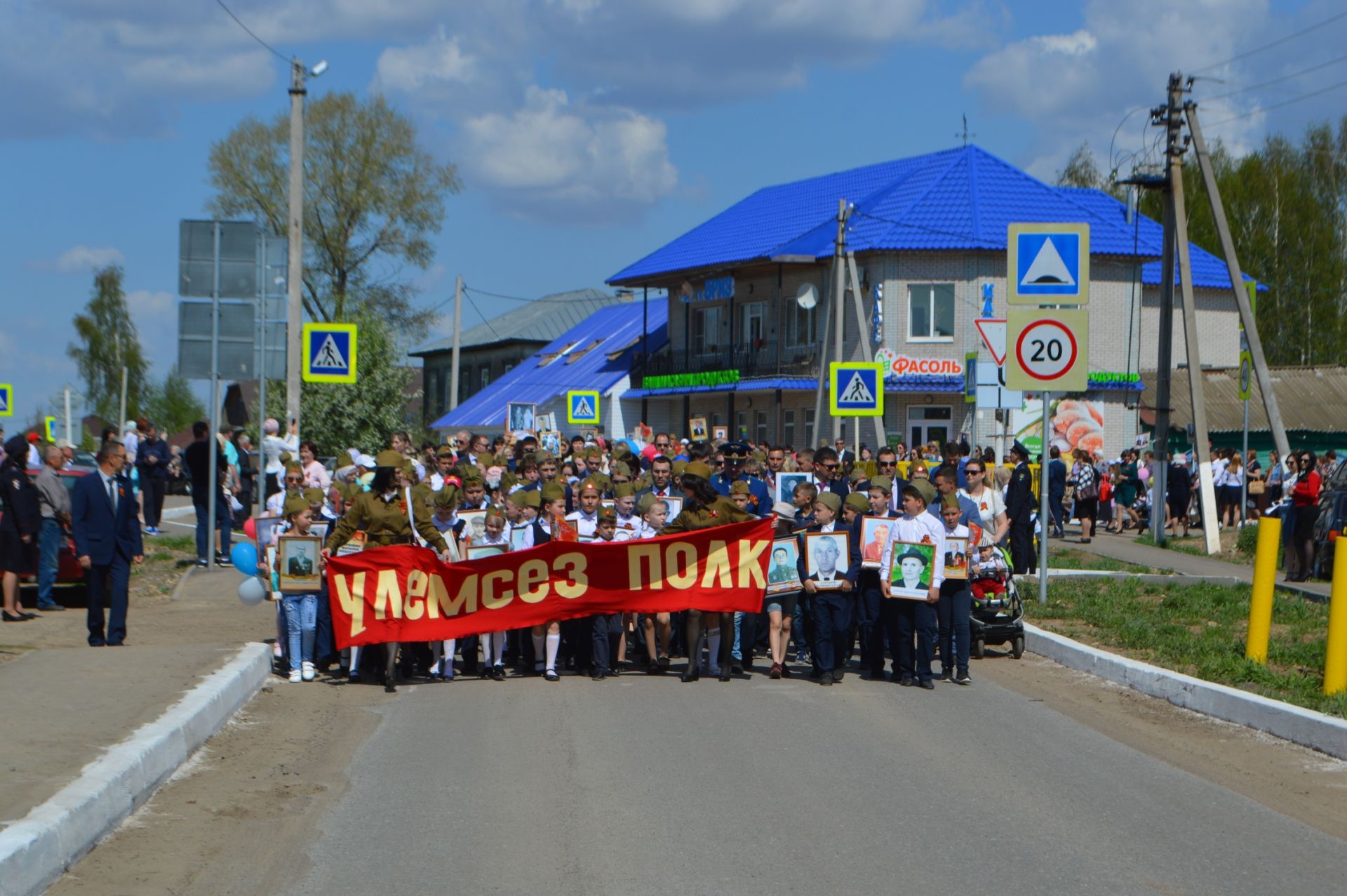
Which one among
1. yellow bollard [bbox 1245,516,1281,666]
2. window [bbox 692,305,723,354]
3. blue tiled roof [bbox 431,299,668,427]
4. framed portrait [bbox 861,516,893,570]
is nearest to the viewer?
yellow bollard [bbox 1245,516,1281,666]

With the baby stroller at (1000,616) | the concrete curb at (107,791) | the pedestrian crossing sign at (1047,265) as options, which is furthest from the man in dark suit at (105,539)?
the pedestrian crossing sign at (1047,265)

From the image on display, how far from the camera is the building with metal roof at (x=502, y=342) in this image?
93000 mm

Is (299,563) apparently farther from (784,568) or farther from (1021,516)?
(1021,516)

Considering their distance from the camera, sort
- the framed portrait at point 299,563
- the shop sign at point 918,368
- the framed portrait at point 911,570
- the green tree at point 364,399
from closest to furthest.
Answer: the framed portrait at point 911,570
the framed portrait at point 299,563
the shop sign at point 918,368
the green tree at point 364,399

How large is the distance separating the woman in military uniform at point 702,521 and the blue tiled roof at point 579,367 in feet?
168

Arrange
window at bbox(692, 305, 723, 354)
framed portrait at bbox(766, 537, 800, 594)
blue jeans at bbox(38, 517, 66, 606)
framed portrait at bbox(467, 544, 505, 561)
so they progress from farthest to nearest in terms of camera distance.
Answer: window at bbox(692, 305, 723, 354) < blue jeans at bbox(38, 517, 66, 606) < framed portrait at bbox(467, 544, 505, 561) < framed portrait at bbox(766, 537, 800, 594)

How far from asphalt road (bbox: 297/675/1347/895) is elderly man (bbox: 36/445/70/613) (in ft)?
24.0

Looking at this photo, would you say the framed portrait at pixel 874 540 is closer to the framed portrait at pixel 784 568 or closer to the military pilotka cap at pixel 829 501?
the military pilotka cap at pixel 829 501

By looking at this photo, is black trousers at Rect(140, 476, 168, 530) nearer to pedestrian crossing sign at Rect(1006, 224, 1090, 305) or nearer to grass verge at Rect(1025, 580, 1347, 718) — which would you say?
grass verge at Rect(1025, 580, 1347, 718)

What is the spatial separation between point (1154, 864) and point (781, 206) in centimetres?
5408

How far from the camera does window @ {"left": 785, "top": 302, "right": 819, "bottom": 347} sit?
52.7m

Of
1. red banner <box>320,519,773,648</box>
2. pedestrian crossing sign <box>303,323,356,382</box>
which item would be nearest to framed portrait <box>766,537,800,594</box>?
red banner <box>320,519,773,648</box>

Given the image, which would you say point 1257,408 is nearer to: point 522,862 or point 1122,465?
point 1122,465

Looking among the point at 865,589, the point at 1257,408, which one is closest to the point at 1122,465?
the point at 1257,408
